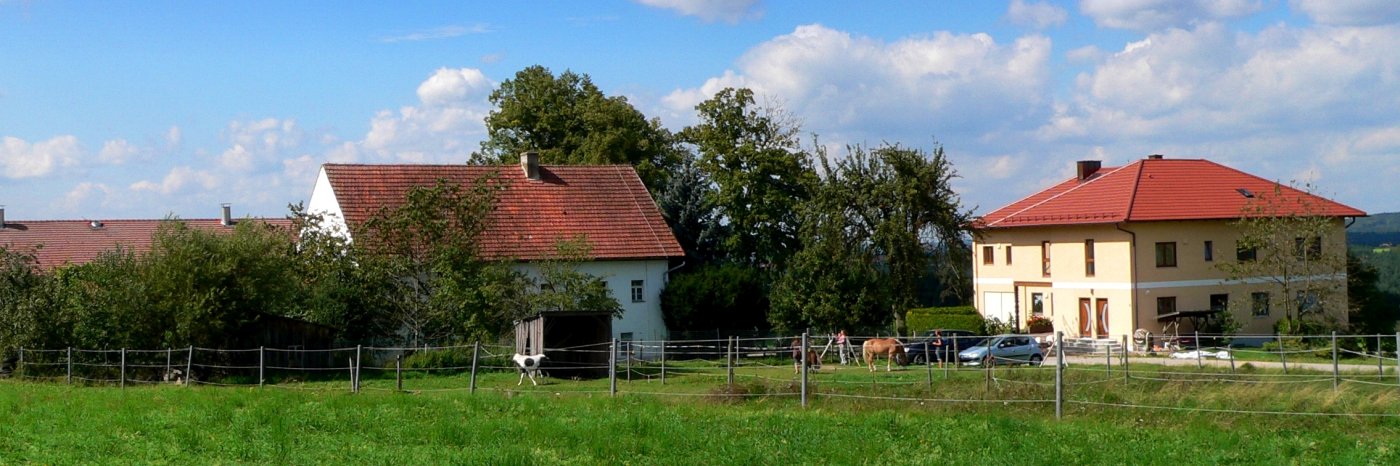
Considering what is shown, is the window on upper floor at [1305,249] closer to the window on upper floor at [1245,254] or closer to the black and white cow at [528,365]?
the window on upper floor at [1245,254]

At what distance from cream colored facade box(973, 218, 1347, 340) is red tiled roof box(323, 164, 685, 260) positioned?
565 inches

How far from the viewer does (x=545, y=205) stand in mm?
45938

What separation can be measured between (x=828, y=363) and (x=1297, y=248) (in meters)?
16.6

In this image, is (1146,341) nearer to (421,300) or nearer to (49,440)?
(421,300)

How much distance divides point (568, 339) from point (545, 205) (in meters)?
13.0

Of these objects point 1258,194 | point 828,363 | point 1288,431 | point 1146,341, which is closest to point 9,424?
point 1288,431

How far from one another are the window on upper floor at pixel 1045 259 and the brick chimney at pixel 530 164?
62.1ft

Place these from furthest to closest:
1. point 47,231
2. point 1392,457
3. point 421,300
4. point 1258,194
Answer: point 47,231
point 1258,194
point 421,300
point 1392,457

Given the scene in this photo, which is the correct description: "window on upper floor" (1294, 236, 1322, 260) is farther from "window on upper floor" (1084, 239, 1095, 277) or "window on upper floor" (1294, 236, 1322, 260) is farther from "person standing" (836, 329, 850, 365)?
"person standing" (836, 329, 850, 365)

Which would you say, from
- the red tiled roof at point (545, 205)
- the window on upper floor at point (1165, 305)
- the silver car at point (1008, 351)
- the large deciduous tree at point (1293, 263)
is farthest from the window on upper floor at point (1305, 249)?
the red tiled roof at point (545, 205)

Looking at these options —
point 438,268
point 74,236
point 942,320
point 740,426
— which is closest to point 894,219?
Result: point 942,320

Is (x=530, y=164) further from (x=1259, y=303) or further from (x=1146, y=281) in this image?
(x=1259, y=303)

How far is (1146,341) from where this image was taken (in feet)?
133

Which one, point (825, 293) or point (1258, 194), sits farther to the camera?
point (1258, 194)
